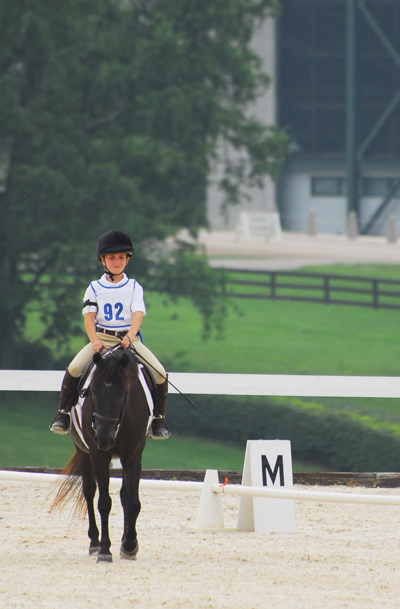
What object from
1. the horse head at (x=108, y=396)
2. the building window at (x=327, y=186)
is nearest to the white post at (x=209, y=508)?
the horse head at (x=108, y=396)

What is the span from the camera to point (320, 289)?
33625 millimetres

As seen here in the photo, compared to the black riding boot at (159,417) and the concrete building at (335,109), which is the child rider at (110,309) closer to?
the black riding boot at (159,417)

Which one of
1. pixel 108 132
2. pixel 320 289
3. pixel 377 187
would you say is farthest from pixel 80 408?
pixel 377 187

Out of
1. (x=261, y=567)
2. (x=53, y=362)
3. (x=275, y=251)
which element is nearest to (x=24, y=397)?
(x=53, y=362)

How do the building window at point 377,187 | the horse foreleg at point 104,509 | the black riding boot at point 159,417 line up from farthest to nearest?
1. the building window at point 377,187
2. the black riding boot at point 159,417
3. the horse foreleg at point 104,509

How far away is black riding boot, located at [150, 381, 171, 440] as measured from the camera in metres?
6.66

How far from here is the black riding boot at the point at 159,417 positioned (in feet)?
21.9

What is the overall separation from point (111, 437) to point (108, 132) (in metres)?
13.6

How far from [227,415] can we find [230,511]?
5.46 m

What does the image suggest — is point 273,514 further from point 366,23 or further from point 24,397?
point 366,23

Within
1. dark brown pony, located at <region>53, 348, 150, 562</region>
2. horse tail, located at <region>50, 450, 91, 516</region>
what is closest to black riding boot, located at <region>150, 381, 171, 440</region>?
dark brown pony, located at <region>53, 348, 150, 562</region>

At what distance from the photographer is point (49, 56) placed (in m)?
18.6

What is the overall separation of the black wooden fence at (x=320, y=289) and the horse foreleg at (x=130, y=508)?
2294cm

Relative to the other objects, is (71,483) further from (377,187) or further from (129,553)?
(377,187)
